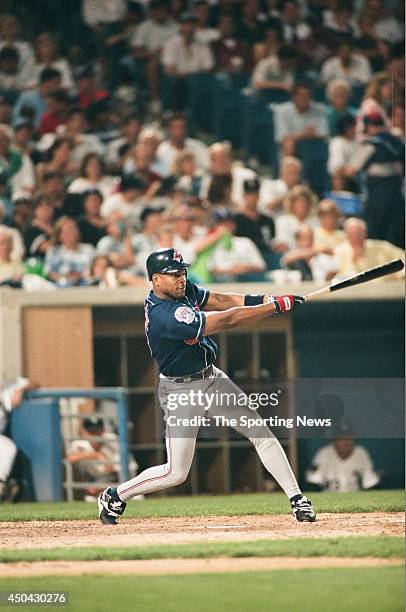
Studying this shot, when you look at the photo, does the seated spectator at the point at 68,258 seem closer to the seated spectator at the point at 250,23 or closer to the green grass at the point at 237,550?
the seated spectator at the point at 250,23

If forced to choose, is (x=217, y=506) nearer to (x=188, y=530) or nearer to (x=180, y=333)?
(x=188, y=530)

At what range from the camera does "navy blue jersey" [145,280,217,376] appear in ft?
16.1

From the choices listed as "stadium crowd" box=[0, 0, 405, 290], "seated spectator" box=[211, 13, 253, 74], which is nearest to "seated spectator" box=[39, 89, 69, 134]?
"stadium crowd" box=[0, 0, 405, 290]

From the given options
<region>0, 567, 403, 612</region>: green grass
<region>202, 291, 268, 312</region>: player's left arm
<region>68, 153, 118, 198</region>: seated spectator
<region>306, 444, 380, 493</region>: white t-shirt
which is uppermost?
<region>68, 153, 118, 198</region>: seated spectator

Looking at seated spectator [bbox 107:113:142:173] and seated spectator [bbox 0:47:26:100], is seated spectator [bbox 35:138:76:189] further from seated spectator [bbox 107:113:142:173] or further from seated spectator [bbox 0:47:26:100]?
seated spectator [bbox 0:47:26:100]

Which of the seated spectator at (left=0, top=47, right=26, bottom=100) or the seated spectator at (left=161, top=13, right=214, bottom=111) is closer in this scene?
the seated spectator at (left=0, top=47, right=26, bottom=100)

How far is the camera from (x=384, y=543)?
4.61m

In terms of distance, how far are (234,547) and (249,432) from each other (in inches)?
21.5

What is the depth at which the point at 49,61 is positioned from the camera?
8.37 m

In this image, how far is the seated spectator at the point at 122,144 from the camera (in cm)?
812

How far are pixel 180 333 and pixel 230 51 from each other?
4.35 m

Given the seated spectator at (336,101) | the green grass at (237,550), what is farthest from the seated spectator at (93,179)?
the green grass at (237,550)

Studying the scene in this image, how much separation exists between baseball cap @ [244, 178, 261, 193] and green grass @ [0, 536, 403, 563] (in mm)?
3613

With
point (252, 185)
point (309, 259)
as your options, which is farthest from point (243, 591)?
point (252, 185)
